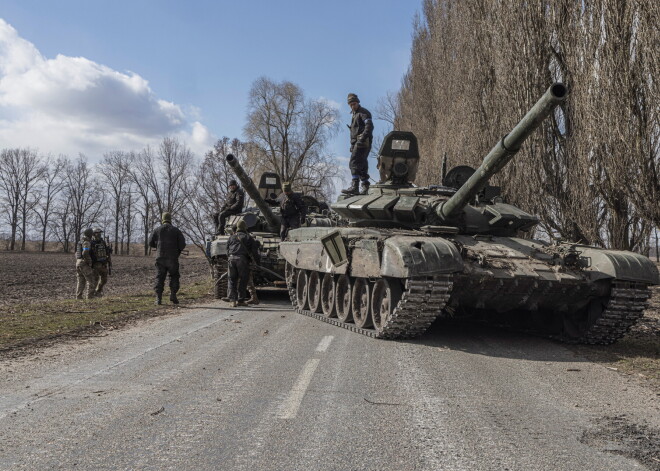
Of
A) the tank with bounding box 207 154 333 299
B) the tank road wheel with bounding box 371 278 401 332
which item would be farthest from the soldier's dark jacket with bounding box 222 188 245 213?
the tank road wheel with bounding box 371 278 401 332

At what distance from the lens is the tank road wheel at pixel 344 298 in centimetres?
961

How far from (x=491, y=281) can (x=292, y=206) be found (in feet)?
20.7

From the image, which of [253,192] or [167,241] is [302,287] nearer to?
[253,192]

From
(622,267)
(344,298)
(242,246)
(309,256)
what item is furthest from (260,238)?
(622,267)

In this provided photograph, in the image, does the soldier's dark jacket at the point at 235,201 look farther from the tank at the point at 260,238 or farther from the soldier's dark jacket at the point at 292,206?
the soldier's dark jacket at the point at 292,206

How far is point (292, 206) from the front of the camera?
43.0 ft

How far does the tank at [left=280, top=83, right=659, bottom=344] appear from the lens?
746 cm

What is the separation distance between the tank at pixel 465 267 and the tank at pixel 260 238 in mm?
2764

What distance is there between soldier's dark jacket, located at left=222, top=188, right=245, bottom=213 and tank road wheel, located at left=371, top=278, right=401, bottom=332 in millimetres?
7282

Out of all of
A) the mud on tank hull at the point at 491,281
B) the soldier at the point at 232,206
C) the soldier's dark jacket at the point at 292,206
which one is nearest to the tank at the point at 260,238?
the soldier at the point at 232,206

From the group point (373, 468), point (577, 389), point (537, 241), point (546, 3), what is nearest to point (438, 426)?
point (373, 468)

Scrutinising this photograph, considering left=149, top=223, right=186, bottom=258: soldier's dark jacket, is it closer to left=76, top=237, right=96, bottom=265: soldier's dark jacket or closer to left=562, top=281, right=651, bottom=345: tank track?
left=76, top=237, right=96, bottom=265: soldier's dark jacket

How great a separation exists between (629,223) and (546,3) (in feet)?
18.9

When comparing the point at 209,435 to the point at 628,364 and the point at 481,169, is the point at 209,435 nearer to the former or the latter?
the point at 628,364
